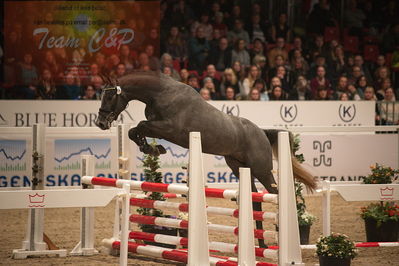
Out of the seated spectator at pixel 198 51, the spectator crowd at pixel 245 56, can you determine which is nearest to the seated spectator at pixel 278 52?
the spectator crowd at pixel 245 56

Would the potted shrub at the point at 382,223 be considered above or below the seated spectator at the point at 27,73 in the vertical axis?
below

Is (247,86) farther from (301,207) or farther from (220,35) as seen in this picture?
(301,207)

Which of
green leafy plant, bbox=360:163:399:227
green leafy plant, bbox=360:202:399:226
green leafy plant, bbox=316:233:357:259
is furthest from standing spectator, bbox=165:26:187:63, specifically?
green leafy plant, bbox=316:233:357:259

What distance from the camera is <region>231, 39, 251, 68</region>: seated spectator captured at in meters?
14.3

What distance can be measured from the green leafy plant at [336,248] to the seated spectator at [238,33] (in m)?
9.26

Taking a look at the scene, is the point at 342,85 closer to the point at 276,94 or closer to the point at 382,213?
the point at 276,94

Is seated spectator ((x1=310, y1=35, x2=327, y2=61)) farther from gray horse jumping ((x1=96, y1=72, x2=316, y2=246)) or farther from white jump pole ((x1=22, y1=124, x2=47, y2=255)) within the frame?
white jump pole ((x1=22, y1=124, x2=47, y2=255))

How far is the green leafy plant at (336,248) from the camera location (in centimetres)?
588

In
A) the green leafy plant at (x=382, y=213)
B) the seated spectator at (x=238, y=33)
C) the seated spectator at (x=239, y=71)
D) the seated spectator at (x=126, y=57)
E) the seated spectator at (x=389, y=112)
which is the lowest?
the green leafy plant at (x=382, y=213)

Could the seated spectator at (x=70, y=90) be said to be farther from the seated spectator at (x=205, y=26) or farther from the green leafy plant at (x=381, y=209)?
the green leafy plant at (x=381, y=209)

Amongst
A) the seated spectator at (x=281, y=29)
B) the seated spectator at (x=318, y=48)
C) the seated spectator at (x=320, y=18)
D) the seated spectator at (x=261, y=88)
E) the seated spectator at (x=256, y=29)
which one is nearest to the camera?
the seated spectator at (x=261, y=88)

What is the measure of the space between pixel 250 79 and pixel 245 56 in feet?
3.46

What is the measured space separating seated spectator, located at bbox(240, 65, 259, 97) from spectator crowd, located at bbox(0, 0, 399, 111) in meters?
0.02

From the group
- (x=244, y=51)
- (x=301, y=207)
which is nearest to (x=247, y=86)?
(x=244, y=51)
